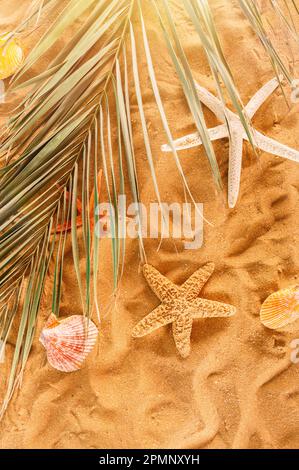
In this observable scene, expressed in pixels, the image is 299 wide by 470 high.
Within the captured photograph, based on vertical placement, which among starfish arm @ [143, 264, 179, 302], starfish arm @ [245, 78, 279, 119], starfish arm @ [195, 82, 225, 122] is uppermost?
starfish arm @ [195, 82, 225, 122]

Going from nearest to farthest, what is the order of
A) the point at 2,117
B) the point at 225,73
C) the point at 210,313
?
the point at 225,73 → the point at 210,313 → the point at 2,117

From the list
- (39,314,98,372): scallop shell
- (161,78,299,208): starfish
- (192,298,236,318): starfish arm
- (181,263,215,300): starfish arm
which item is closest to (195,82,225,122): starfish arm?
(161,78,299,208): starfish

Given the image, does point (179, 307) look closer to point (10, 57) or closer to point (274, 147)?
point (274, 147)

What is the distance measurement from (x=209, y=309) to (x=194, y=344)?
0.53ft

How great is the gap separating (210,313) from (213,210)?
383 millimetres

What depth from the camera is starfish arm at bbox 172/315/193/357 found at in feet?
5.14

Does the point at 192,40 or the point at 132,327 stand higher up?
the point at 192,40

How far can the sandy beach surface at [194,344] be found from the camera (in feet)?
5.28

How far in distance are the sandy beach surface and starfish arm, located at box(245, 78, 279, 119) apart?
0.04 m

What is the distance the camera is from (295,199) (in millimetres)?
1627

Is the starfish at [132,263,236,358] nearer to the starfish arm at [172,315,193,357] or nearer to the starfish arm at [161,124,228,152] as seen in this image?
the starfish arm at [172,315,193,357]

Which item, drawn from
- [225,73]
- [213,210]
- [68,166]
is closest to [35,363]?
[68,166]
